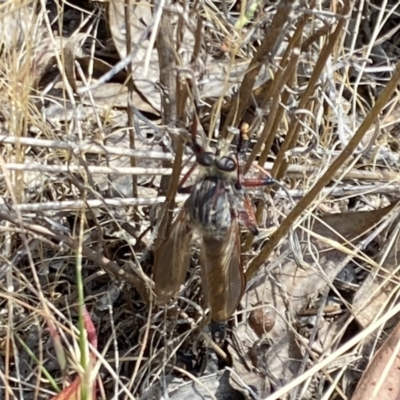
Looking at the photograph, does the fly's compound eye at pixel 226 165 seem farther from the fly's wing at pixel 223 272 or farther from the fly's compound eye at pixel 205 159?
the fly's wing at pixel 223 272

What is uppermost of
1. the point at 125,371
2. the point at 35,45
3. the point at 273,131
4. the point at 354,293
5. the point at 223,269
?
the point at 273,131

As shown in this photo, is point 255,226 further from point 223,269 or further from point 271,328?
point 271,328

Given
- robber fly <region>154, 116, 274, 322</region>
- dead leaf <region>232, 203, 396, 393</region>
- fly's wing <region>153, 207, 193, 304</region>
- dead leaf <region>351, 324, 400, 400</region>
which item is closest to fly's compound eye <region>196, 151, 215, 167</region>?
robber fly <region>154, 116, 274, 322</region>

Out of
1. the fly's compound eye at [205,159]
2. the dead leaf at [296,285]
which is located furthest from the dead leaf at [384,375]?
the fly's compound eye at [205,159]

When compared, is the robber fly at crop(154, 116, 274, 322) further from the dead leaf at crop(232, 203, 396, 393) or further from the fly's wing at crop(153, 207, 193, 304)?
the dead leaf at crop(232, 203, 396, 393)

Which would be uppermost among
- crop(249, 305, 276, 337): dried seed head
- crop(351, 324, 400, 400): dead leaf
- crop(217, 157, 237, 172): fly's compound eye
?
crop(217, 157, 237, 172): fly's compound eye

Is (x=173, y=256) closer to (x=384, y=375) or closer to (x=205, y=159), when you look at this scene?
(x=205, y=159)

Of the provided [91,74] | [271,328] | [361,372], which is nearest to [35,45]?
[91,74]
